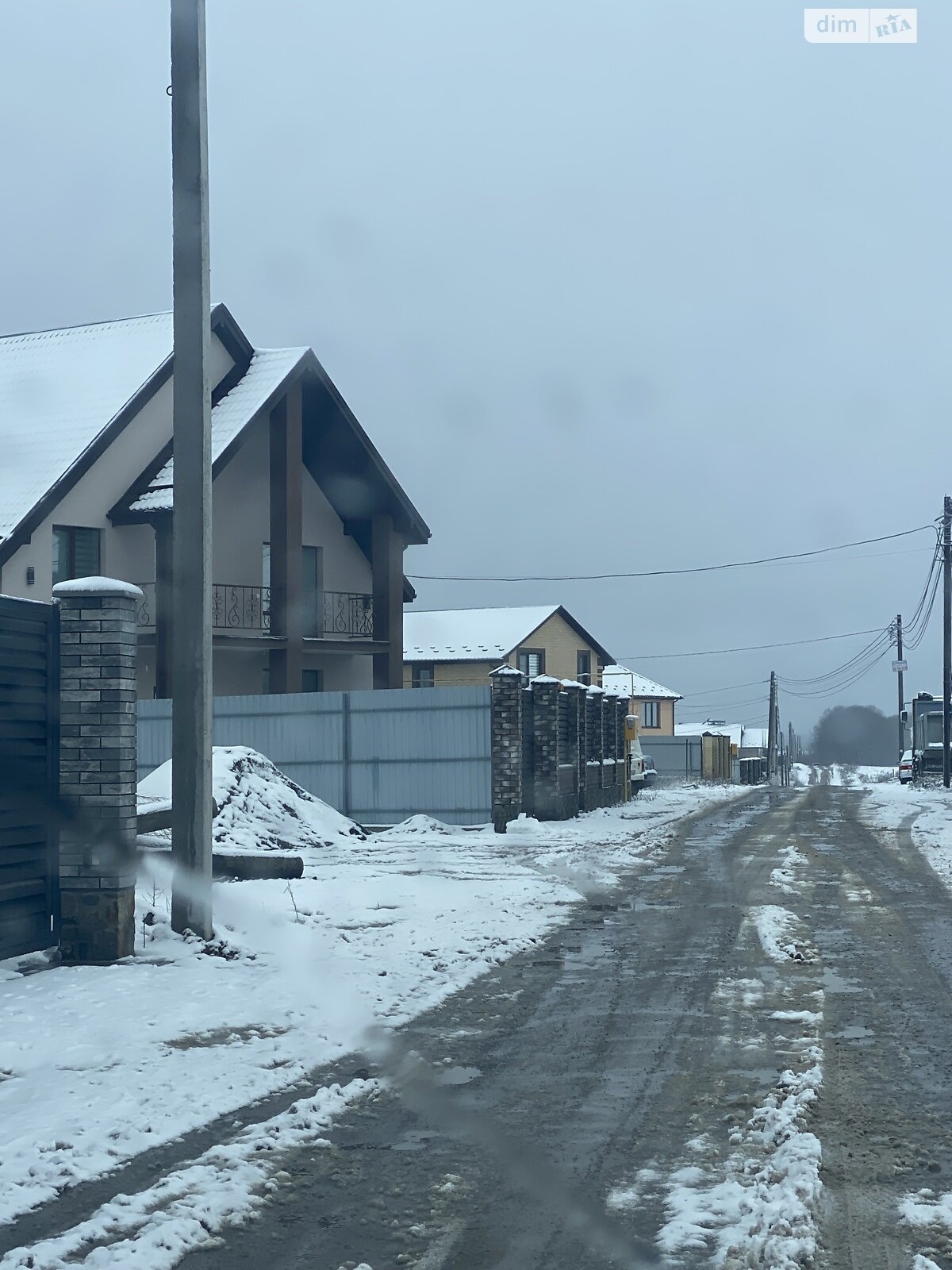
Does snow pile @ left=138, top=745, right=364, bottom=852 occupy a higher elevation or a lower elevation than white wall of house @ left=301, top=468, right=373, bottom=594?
lower

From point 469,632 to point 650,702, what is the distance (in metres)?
26.2

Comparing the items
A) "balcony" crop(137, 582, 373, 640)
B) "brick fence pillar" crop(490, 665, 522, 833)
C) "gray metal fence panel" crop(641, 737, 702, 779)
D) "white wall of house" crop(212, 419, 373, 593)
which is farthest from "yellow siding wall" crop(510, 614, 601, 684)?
"brick fence pillar" crop(490, 665, 522, 833)

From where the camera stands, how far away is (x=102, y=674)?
361 inches

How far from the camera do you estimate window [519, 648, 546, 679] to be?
5697 cm

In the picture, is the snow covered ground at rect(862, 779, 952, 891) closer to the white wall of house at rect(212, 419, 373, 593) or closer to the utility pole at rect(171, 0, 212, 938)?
the utility pole at rect(171, 0, 212, 938)

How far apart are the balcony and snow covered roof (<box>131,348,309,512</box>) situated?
6.57 feet

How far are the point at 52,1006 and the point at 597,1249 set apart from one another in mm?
4360

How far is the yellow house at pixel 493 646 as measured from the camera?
181 feet

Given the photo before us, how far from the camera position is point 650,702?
8212 cm

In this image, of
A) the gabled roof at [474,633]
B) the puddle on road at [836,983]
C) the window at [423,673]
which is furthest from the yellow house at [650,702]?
the puddle on road at [836,983]

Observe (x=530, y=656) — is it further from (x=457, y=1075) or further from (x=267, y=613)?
(x=457, y=1075)

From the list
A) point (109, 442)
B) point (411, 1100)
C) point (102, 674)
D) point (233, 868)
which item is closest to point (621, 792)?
point (109, 442)

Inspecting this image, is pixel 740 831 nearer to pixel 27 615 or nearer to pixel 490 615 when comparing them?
pixel 27 615

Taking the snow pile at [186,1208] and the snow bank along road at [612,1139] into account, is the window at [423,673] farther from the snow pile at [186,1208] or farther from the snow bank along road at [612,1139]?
the snow pile at [186,1208]
